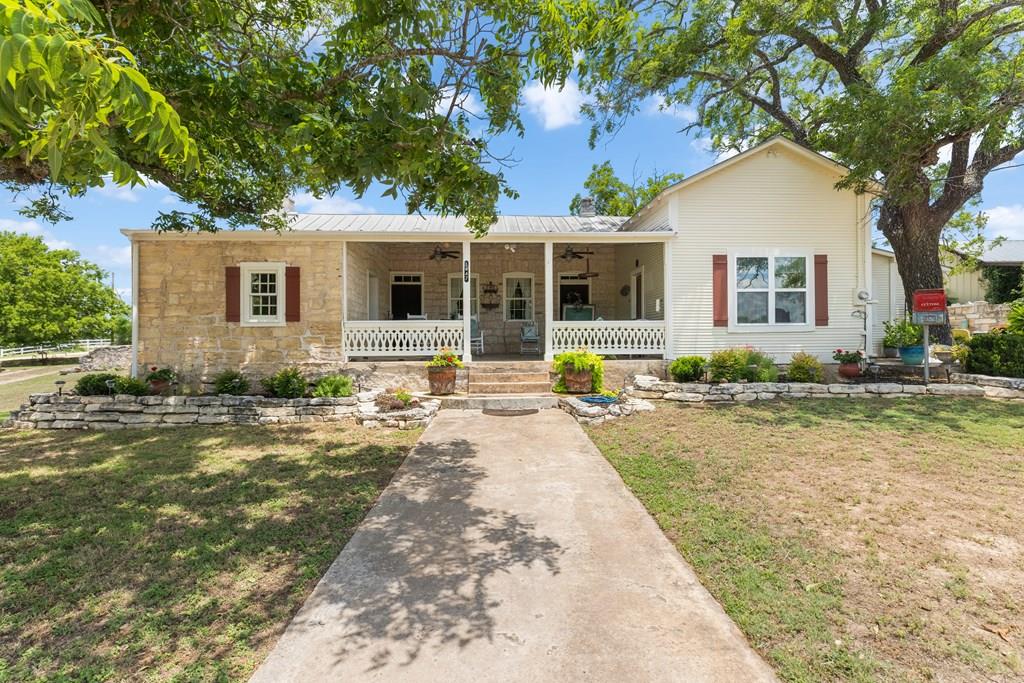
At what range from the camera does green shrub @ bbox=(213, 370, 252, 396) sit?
860 centimetres

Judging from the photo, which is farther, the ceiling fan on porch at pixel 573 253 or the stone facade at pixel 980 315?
the stone facade at pixel 980 315

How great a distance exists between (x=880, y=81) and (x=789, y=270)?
7.67 meters

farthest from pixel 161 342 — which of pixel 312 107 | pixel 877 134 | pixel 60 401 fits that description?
pixel 877 134

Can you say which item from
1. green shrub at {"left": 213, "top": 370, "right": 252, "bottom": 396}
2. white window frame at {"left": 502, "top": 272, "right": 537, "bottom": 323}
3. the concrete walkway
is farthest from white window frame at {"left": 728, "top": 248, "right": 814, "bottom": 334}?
green shrub at {"left": 213, "top": 370, "right": 252, "bottom": 396}

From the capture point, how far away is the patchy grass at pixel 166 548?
2.21m

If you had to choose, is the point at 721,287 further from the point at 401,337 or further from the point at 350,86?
the point at 350,86

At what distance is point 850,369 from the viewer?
9.12 meters

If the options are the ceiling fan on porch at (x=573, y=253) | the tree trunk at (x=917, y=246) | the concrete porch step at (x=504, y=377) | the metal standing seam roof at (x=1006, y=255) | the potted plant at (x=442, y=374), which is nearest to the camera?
the potted plant at (x=442, y=374)

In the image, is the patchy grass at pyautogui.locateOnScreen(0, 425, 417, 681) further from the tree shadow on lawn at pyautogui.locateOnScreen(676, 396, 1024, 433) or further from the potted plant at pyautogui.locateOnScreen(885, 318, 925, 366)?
the potted plant at pyautogui.locateOnScreen(885, 318, 925, 366)

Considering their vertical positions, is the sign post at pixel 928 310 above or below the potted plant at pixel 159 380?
above

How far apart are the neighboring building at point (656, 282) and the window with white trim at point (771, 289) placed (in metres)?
0.02

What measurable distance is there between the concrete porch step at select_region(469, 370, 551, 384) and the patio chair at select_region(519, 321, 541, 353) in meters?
2.74

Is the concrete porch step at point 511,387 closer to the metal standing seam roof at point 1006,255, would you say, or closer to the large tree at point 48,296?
Answer: the metal standing seam roof at point 1006,255

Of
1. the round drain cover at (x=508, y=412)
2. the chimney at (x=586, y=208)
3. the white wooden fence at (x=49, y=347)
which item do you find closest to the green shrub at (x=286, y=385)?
the round drain cover at (x=508, y=412)
